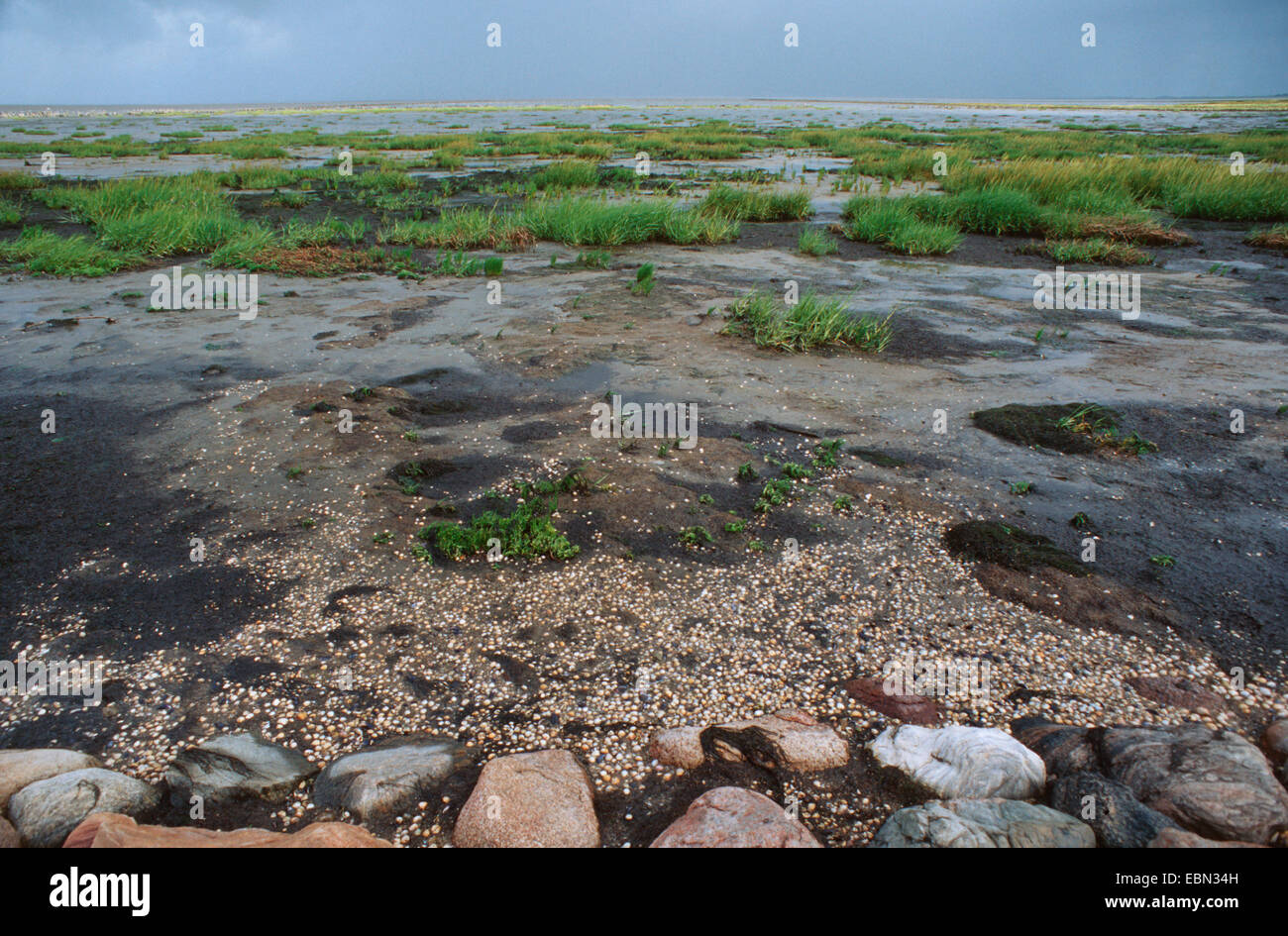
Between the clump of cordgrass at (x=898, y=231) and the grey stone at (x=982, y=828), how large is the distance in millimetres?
10875

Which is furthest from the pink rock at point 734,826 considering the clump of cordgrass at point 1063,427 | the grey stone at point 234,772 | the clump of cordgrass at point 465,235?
the clump of cordgrass at point 465,235

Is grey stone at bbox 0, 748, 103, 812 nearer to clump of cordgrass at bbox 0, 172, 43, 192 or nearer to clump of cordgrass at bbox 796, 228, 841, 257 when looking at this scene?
clump of cordgrass at bbox 796, 228, 841, 257

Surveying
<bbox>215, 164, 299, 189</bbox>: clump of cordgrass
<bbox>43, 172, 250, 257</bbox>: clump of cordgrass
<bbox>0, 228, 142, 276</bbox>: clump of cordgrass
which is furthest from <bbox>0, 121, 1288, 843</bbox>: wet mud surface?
<bbox>215, 164, 299, 189</bbox>: clump of cordgrass

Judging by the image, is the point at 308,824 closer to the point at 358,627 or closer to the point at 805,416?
the point at 358,627

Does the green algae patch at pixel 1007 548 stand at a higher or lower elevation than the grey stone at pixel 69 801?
higher

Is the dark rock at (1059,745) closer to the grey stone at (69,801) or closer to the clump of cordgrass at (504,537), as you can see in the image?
the clump of cordgrass at (504,537)

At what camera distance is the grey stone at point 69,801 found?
2.28 meters

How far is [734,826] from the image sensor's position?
2.25m

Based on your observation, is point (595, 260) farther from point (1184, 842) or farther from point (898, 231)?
point (1184, 842)

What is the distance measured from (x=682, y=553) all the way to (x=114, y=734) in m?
2.52

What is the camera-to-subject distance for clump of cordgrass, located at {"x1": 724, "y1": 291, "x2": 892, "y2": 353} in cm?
721

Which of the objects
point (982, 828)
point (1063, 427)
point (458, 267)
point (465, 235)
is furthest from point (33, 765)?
point (465, 235)

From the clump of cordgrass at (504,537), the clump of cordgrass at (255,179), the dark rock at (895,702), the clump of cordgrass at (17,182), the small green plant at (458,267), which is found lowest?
the dark rock at (895,702)

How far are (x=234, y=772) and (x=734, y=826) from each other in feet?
5.53
